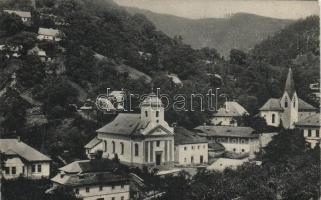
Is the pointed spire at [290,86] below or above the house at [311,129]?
above

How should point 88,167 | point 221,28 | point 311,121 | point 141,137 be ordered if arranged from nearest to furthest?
point 88,167
point 221,28
point 141,137
point 311,121

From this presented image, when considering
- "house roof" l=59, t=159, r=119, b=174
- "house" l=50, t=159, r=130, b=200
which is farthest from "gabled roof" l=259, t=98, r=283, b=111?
"house" l=50, t=159, r=130, b=200

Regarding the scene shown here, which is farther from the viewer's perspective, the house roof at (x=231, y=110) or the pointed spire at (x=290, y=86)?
the pointed spire at (x=290, y=86)

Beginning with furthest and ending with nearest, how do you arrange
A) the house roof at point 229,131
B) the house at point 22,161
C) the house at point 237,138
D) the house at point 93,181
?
the house at point 237,138 → the house roof at point 229,131 → the house at point 93,181 → the house at point 22,161

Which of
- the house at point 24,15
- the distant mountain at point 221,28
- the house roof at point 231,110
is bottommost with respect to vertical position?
the house roof at point 231,110

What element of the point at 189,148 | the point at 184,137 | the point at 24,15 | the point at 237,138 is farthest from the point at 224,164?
the point at 24,15

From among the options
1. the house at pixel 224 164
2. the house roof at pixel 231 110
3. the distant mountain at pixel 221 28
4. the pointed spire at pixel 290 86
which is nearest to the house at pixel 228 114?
the house roof at pixel 231 110

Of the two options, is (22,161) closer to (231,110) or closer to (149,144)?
(149,144)

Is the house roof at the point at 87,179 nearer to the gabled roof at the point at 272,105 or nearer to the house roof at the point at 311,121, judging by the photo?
the gabled roof at the point at 272,105
